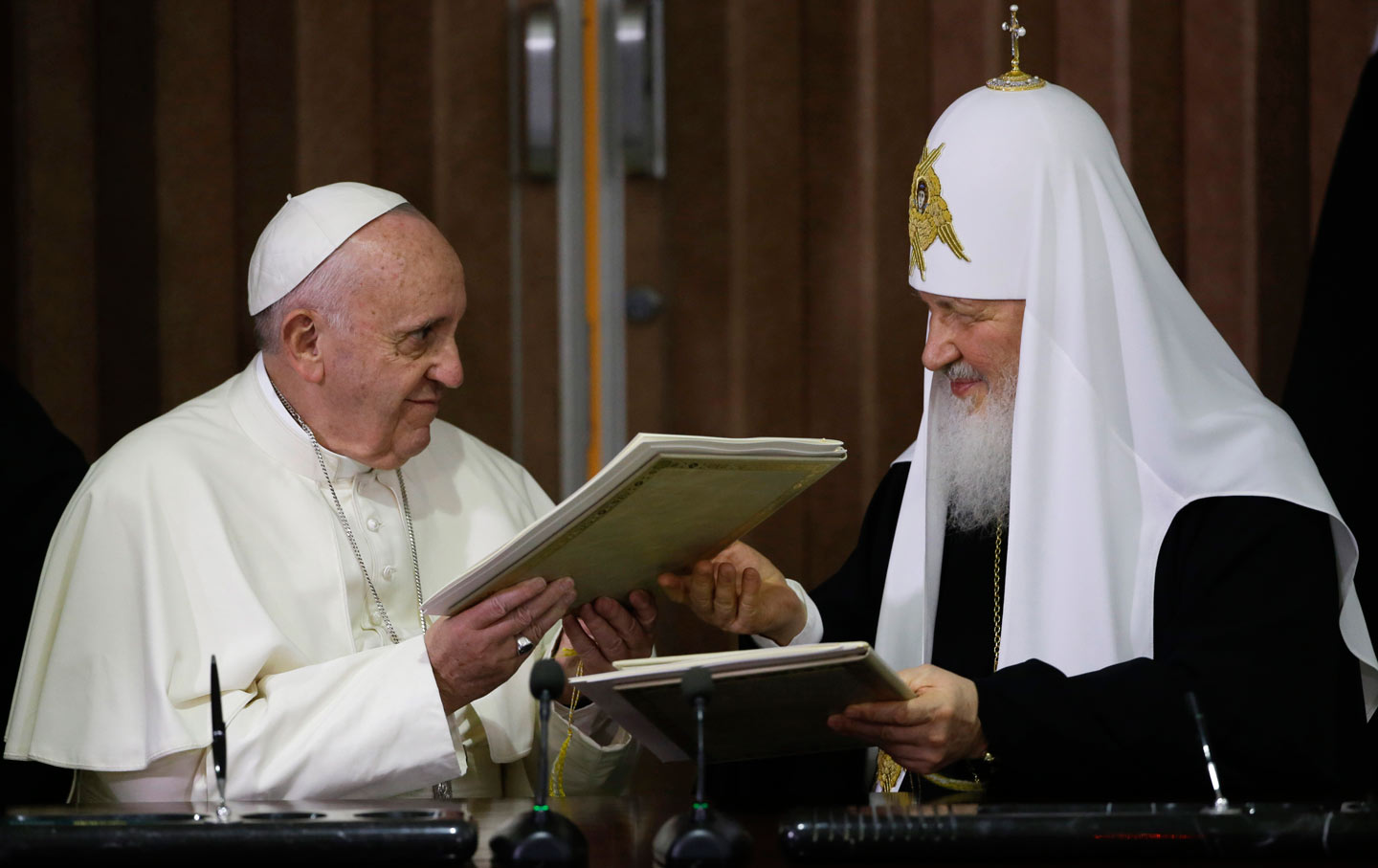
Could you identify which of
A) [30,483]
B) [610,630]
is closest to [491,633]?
[610,630]

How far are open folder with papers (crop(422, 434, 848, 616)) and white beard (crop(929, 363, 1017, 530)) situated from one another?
1.62 ft

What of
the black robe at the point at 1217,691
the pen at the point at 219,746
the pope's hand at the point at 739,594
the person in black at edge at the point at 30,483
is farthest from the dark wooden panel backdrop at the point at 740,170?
the pen at the point at 219,746

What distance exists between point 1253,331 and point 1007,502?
1.64 metres

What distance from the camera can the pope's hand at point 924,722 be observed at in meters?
2.43

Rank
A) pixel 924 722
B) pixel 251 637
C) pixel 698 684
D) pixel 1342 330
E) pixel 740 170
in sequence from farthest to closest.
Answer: pixel 740 170
pixel 1342 330
pixel 251 637
pixel 924 722
pixel 698 684

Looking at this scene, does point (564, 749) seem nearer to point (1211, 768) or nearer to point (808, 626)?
point (808, 626)

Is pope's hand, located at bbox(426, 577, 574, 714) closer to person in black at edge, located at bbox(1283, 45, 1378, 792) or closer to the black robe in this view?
the black robe

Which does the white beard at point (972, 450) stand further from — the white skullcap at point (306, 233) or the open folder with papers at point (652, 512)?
the white skullcap at point (306, 233)

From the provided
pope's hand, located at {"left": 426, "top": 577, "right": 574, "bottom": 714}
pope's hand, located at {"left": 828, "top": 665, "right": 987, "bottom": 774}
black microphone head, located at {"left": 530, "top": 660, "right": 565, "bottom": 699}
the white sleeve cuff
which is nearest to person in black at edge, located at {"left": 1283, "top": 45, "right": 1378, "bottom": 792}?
the white sleeve cuff

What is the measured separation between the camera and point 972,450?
10.3 feet

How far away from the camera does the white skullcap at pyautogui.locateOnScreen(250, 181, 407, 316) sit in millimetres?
3188

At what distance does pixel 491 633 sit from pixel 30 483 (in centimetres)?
130

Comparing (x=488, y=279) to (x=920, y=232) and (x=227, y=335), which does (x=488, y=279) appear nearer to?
(x=227, y=335)

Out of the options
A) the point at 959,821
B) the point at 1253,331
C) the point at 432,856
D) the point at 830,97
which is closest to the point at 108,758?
the point at 432,856
